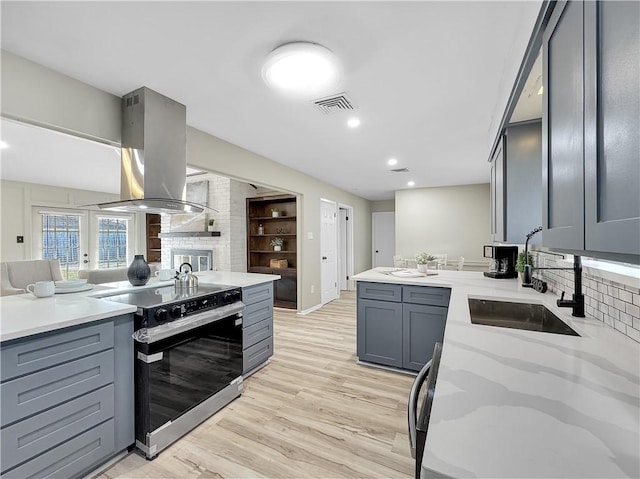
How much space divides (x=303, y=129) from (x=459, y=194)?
443cm

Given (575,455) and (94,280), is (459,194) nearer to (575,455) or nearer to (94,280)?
(575,455)

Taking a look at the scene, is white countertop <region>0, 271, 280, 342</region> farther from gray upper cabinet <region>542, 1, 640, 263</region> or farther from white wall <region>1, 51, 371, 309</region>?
gray upper cabinet <region>542, 1, 640, 263</region>

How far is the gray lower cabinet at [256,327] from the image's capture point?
8.59ft

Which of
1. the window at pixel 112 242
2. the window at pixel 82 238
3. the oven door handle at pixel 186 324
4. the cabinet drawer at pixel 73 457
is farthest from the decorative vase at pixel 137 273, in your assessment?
the window at pixel 112 242

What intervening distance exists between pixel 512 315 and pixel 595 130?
1527 millimetres

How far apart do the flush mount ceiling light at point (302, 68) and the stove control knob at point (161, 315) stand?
1.59 meters

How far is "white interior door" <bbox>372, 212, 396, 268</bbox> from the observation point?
784cm

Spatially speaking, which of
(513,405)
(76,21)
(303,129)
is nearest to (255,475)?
(513,405)

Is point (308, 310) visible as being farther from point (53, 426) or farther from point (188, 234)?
point (53, 426)

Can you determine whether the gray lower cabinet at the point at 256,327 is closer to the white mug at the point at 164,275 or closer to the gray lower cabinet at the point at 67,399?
the white mug at the point at 164,275

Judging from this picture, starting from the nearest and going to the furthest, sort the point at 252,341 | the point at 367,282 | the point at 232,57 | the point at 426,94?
the point at 232,57 → the point at 426,94 → the point at 252,341 → the point at 367,282

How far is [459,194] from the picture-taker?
6.02m

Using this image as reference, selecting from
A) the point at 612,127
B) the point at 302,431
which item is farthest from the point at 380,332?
the point at 612,127

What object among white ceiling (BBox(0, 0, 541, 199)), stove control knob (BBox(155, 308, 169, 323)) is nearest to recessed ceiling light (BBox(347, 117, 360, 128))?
white ceiling (BBox(0, 0, 541, 199))
